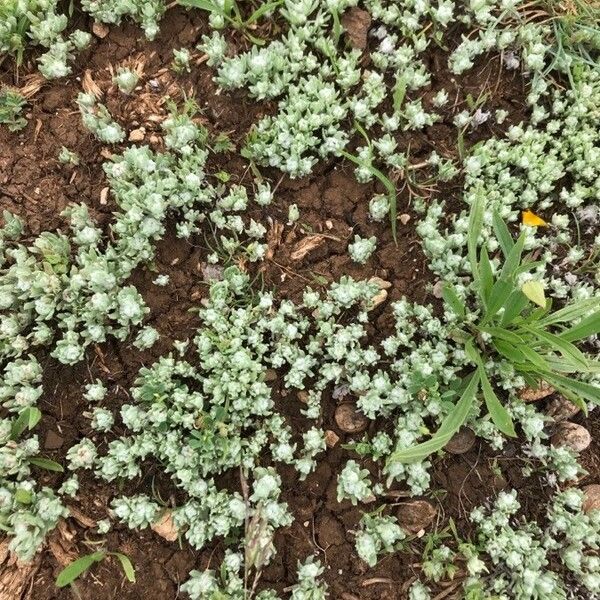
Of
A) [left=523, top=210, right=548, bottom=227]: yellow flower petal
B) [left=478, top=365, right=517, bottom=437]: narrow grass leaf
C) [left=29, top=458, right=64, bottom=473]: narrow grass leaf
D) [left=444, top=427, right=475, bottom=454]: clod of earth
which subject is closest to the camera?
[left=478, top=365, right=517, bottom=437]: narrow grass leaf

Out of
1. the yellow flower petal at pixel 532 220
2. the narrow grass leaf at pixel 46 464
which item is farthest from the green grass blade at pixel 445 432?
the narrow grass leaf at pixel 46 464

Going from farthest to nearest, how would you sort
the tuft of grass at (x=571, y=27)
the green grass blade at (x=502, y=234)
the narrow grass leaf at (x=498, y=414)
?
the tuft of grass at (x=571, y=27)
the green grass blade at (x=502, y=234)
the narrow grass leaf at (x=498, y=414)

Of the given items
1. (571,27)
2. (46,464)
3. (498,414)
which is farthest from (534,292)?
(46,464)

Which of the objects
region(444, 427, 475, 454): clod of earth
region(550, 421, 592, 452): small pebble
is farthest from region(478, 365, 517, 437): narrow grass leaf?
region(550, 421, 592, 452): small pebble

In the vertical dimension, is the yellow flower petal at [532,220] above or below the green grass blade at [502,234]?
below

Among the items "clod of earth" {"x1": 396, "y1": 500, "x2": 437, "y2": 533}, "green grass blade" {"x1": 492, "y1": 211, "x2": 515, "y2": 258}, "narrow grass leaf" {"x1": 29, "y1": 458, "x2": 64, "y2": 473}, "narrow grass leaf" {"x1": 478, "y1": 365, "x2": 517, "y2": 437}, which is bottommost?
"clod of earth" {"x1": 396, "y1": 500, "x2": 437, "y2": 533}

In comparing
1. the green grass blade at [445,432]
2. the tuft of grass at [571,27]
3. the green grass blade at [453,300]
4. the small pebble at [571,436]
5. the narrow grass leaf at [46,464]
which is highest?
the tuft of grass at [571,27]

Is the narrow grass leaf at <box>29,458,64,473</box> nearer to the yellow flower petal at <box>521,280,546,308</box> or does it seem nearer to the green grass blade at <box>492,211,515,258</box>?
the yellow flower petal at <box>521,280,546,308</box>

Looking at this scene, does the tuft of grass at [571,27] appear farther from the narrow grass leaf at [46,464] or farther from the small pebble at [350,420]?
the narrow grass leaf at [46,464]

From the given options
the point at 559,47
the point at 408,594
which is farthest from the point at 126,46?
the point at 408,594
